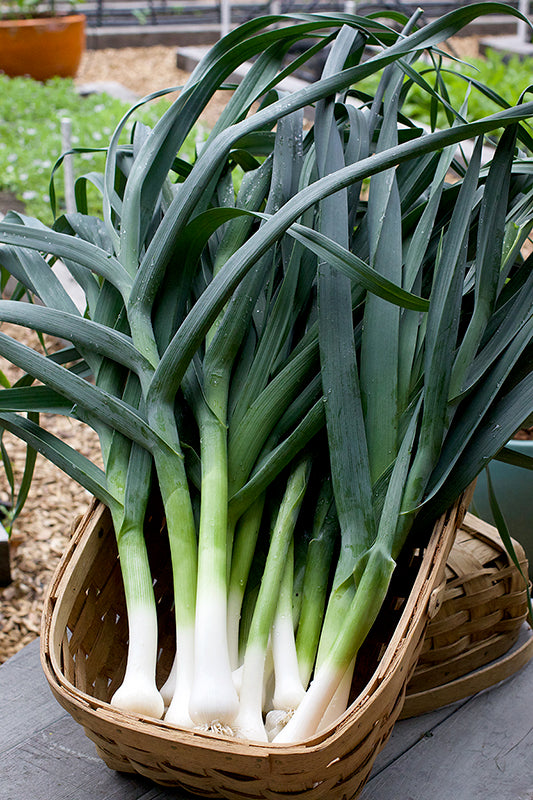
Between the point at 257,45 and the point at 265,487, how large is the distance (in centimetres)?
53

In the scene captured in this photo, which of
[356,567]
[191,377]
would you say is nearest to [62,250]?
[191,377]

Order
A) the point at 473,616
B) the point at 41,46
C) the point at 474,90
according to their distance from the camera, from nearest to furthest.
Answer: the point at 473,616
the point at 474,90
the point at 41,46

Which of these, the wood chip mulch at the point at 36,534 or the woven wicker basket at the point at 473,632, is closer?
the woven wicker basket at the point at 473,632

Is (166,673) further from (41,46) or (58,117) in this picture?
(41,46)

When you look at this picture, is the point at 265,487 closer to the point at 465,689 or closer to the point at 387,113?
the point at 465,689

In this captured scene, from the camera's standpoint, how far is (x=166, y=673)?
89 centimetres

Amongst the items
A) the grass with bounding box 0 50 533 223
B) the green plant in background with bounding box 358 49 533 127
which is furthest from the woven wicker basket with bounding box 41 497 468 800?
the green plant in background with bounding box 358 49 533 127

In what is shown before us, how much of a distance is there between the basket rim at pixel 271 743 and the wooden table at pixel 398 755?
16cm

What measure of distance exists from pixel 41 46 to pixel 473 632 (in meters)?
5.86

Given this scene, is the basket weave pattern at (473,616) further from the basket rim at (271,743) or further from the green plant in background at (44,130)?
the green plant in background at (44,130)

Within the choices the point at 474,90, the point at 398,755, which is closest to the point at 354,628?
the point at 398,755

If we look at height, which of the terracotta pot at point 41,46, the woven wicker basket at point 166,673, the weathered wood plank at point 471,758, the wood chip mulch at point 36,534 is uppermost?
the terracotta pot at point 41,46

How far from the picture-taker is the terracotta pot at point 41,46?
5797mm

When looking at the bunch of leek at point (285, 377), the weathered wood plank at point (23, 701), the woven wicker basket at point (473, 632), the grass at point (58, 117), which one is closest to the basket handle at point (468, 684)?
Result: the woven wicker basket at point (473, 632)
